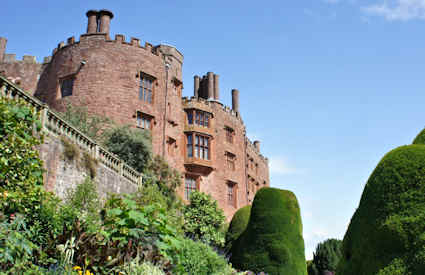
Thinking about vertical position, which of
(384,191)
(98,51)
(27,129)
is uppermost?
(98,51)

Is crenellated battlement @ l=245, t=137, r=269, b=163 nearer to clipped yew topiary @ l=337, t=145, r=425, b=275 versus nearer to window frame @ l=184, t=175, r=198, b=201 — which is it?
window frame @ l=184, t=175, r=198, b=201

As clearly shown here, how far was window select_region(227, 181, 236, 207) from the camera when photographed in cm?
3167

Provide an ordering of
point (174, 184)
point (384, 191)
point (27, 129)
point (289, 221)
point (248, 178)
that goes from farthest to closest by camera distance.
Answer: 1. point (248, 178)
2. point (174, 184)
3. point (289, 221)
4. point (27, 129)
5. point (384, 191)

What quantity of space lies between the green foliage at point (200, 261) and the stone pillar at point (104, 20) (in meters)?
19.2

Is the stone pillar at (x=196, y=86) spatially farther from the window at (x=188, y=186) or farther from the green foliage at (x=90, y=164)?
the green foliage at (x=90, y=164)

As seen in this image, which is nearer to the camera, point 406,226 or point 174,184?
point 406,226

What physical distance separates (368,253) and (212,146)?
24.8 m

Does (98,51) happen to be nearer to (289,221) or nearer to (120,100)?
(120,100)

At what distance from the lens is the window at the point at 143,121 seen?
80.1 ft

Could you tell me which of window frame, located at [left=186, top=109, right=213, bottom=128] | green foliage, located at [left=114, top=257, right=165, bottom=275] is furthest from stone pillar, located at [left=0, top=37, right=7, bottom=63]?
green foliage, located at [left=114, top=257, right=165, bottom=275]

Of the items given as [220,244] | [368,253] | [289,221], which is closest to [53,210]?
[368,253]

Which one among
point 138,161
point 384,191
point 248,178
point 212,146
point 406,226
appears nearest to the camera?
point 406,226

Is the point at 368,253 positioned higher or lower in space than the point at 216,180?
lower

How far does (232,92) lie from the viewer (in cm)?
3669
